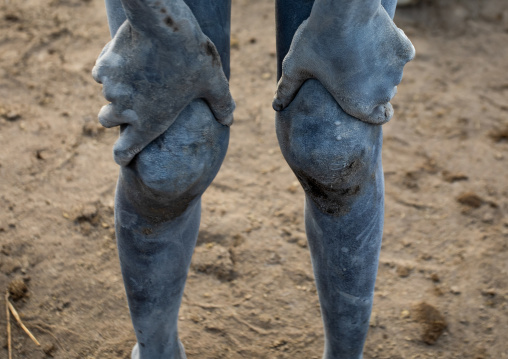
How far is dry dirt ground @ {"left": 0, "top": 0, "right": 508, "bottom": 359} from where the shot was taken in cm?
200

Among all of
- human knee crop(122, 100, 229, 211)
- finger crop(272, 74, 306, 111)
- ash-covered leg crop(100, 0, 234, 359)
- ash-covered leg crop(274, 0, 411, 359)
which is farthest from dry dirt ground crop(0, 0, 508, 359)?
finger crop(272, 74, 306, 111)

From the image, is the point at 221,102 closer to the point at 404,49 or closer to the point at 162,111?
the point at 162,111

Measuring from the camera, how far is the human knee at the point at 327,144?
4.00 feet

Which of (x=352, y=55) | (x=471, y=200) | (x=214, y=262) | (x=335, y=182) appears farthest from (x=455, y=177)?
(x=352, y=55)

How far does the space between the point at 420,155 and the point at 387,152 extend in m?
0.13

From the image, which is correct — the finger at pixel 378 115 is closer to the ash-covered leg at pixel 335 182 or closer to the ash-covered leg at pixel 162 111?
the ash-covered leg at pixel 335 182

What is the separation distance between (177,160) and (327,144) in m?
0.27

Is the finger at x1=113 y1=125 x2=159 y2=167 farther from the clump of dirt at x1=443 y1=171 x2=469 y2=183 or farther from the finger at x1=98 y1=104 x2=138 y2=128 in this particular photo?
the clump of dirt at x1=443 y1=171 x2=469 y2=183

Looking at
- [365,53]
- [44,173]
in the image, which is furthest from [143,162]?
[44,173]

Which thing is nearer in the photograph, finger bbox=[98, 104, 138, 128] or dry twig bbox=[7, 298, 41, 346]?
finger bbox=[98, 104, 138, 128]

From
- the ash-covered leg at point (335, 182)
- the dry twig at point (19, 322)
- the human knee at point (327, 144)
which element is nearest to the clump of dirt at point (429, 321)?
the ash-covered leg at point (335, 182)

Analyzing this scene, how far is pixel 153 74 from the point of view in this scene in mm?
1169

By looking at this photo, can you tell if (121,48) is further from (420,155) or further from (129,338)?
(420,155)

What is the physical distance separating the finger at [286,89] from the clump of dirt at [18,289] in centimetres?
118
